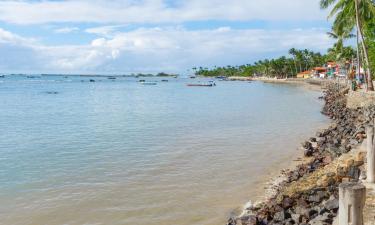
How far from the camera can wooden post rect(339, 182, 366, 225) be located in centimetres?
554

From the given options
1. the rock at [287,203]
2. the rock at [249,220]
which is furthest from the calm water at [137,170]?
the rock at [287,203]

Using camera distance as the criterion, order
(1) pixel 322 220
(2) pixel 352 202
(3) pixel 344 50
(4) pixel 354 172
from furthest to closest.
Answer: (3) pixel 344 50 → (4) pixel 354 172 → (1) pixel 322 220 → (2) pixel 352 202

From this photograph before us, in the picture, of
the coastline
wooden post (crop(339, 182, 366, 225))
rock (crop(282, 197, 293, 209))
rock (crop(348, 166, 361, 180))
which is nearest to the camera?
wooden post (crop(339, 182, 366, 225))

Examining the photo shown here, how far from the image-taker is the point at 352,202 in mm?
5574

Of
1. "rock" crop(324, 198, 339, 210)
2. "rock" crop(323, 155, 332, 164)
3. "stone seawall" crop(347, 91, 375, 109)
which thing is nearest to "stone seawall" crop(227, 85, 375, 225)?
"rock" crop(324, 198, 339, 210)

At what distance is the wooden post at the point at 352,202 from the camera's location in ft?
18.2

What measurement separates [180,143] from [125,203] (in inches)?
369

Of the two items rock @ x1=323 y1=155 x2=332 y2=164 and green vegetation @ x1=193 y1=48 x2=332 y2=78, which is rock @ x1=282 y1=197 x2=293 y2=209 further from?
green vegetation @ x1=193 y1=48 x2=332 y2=78

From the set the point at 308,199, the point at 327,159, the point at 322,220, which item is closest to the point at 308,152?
the point at 327,159

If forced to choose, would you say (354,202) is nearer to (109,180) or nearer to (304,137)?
(109,180)

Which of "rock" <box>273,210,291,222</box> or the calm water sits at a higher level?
"rock" <box>273,210,291,222</box>

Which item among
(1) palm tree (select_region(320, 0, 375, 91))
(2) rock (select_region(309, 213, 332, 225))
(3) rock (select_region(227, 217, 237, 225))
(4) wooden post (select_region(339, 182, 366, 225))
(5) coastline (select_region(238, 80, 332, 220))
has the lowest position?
(5) coastline (select_region(238, 80, 332, 220))

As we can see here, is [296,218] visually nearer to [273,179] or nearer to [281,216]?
[281,216]

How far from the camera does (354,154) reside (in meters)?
12.1
